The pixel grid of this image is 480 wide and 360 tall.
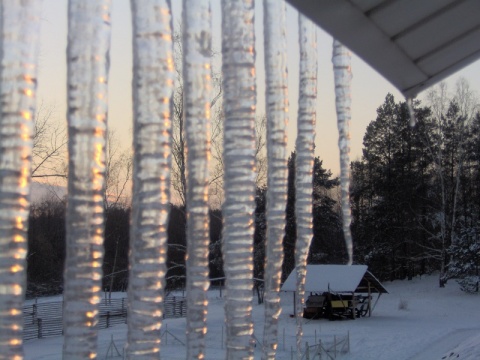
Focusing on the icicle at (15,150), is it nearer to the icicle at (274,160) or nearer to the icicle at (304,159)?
the icicle at (274,160)

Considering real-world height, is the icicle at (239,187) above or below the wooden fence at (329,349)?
above

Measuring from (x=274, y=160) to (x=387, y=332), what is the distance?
1127 centimetres

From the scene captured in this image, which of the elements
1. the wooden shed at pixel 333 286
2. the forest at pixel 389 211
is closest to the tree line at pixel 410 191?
the forest at pixel 389 211

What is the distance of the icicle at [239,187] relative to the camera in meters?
2.88

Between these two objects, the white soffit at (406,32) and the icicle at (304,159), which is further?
the icicle at (304,159)

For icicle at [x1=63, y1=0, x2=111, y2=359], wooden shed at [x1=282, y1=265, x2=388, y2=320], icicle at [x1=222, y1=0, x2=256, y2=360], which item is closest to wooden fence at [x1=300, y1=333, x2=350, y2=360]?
wooden shed at [x1=282, y1=265, x2=388, y2=320]

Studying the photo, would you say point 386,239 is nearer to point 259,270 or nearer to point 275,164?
point 259,270

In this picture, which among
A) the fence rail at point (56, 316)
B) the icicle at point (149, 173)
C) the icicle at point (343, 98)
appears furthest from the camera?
the fence rail at point (56, 316)

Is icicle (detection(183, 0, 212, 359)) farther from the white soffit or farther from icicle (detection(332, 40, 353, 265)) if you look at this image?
icicle (detection(332, 40, 353, 265))

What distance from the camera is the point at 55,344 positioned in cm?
1332

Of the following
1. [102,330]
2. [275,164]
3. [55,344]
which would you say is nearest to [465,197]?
[102,330]

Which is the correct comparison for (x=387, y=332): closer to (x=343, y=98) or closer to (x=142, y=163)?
(x=343, y=98)

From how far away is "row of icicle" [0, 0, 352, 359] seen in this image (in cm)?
211

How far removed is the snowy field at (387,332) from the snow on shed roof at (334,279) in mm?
914
